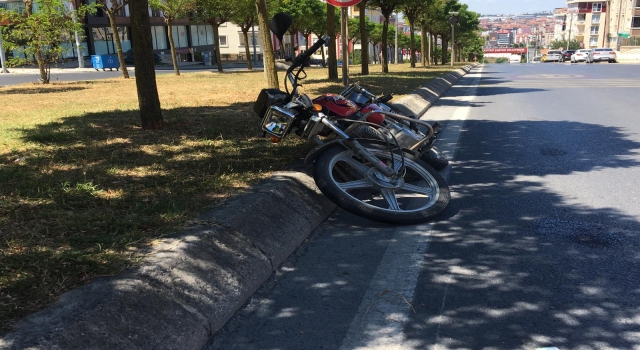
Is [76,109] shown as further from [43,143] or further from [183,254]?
[183,254]

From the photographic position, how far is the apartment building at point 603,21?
98.5 metres

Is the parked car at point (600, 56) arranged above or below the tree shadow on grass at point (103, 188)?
below

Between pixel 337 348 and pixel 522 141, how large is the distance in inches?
239

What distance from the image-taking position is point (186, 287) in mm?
2996

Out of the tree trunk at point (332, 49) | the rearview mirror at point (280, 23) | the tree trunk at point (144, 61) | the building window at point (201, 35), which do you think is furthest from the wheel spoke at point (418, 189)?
the building window at point (201, 35)

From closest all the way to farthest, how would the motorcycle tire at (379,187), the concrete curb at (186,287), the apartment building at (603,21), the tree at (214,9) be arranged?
the concrete curb at (186,287)
the motorcycle tire at (379,187)
the tree at (214,9)
the apartment building at (603,21)

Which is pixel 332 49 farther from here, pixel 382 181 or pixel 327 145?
pixel 382 181

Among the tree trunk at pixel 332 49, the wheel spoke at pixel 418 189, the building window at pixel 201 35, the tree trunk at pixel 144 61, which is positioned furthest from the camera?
the building window at pixel 201 35

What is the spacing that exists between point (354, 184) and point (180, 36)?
66.0 meters

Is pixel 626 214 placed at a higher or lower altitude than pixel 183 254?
lower

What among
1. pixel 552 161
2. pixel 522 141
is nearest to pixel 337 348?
pixel 552 161

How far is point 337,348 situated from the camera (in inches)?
108

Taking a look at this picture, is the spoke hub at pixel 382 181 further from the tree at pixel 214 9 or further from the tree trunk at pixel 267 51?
the tree at pixel 214 9

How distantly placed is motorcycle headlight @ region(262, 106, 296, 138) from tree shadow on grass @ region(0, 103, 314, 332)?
58 centimetres
